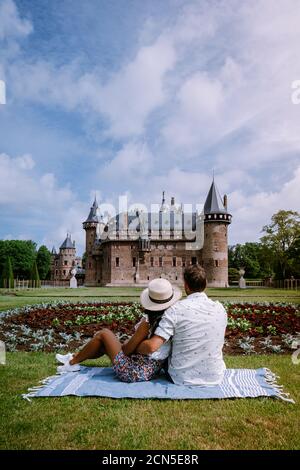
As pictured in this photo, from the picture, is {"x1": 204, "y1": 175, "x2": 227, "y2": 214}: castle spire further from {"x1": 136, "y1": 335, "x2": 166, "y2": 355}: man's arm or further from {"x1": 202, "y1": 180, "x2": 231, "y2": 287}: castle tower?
{"x1": 136, "y1": 335, "x2": 166, "y2": 355}: man's arm

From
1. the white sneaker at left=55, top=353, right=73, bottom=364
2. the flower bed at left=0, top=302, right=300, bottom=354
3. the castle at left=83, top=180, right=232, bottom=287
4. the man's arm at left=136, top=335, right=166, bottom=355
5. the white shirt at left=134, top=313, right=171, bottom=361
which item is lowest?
the flower bed at left=0, top=302, right=300, bottom=354

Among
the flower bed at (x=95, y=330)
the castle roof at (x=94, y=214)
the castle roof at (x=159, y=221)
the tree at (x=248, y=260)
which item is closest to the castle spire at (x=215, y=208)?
the castle roof at (x=159, y=221)

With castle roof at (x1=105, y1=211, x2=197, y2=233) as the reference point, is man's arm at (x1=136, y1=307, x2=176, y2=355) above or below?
below

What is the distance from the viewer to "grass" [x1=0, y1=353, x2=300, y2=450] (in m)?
3.25

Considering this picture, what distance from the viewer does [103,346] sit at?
4.85 metres

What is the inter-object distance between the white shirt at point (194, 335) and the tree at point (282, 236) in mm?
36974

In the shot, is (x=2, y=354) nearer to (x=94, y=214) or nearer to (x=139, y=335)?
(x=139, y=335)

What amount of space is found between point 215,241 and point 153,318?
4061 centimetres

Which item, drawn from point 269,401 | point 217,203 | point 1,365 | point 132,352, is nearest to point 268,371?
point 269,401

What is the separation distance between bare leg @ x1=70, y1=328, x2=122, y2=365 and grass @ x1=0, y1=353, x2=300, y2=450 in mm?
622

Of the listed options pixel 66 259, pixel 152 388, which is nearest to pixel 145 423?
pixel 152 388

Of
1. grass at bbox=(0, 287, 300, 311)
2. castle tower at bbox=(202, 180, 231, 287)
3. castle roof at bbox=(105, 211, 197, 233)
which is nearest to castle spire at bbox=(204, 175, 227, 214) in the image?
castle tower at bbox=(202, 180, 231, 287)

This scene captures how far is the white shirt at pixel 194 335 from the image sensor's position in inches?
171

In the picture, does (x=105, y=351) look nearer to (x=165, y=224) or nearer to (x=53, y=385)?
(x=53, y=385)
